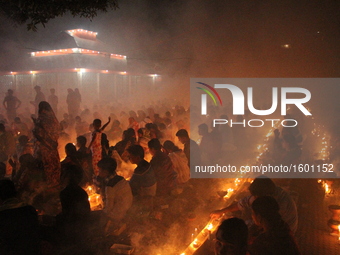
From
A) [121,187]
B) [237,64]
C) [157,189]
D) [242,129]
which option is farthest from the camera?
[237,64]

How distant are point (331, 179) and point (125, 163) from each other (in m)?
4.32

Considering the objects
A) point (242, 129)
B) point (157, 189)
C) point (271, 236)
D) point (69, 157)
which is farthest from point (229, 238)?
point (242, 129)

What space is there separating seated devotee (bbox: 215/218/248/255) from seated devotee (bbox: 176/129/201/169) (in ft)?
11.7

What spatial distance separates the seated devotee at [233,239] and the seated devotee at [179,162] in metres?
2.91

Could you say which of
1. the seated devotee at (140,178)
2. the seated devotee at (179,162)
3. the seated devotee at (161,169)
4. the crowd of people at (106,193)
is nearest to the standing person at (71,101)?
the crowd of people at (106,193)

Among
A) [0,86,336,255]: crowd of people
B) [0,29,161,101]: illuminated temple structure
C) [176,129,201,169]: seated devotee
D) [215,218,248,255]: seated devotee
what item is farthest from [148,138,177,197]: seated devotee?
[0,29,161,101]: illuminated temple structure

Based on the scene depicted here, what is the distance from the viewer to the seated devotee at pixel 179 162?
16.6 feet

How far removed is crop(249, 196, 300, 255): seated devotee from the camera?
229cm

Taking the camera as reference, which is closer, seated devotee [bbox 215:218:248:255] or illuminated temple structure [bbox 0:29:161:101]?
seated devotee [bbox 215:218:248:255]

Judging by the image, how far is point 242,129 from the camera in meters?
9.11

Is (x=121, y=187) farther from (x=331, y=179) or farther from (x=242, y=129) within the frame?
(x=242, y=129)

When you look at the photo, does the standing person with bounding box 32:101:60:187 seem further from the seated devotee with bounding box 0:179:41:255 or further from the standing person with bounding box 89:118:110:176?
the seated devotee with bounding box 0:179:41:255

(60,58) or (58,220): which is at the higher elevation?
(60,58)

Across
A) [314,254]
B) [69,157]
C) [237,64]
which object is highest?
[237,64]
